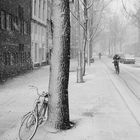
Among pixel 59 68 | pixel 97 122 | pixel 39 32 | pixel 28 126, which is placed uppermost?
pixel 39 32

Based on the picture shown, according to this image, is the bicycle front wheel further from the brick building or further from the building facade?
the building facade

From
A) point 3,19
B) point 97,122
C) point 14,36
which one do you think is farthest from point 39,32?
point 97,122

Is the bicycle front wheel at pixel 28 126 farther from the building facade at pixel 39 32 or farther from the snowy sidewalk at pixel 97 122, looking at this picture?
the building facade at pixel 39 32

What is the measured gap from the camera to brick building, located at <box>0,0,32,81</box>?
23375 mm

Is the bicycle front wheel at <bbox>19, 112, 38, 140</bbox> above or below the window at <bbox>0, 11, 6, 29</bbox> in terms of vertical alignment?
A: below

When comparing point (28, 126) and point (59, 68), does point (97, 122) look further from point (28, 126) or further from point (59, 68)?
point (28, 126)

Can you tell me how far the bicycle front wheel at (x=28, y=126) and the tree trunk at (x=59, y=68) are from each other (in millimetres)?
808

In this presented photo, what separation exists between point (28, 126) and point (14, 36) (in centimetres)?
→ 1989

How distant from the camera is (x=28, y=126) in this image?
24.7ft

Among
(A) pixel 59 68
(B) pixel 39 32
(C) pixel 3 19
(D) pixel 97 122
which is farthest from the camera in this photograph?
(B) pixel 39 32

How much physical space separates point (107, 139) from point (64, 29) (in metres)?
2.96

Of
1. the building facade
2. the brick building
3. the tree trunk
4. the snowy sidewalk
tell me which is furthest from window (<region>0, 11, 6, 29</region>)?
the tree trunk

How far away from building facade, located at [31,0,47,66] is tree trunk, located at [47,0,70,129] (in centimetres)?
2704

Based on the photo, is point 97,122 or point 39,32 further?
point 39,32
